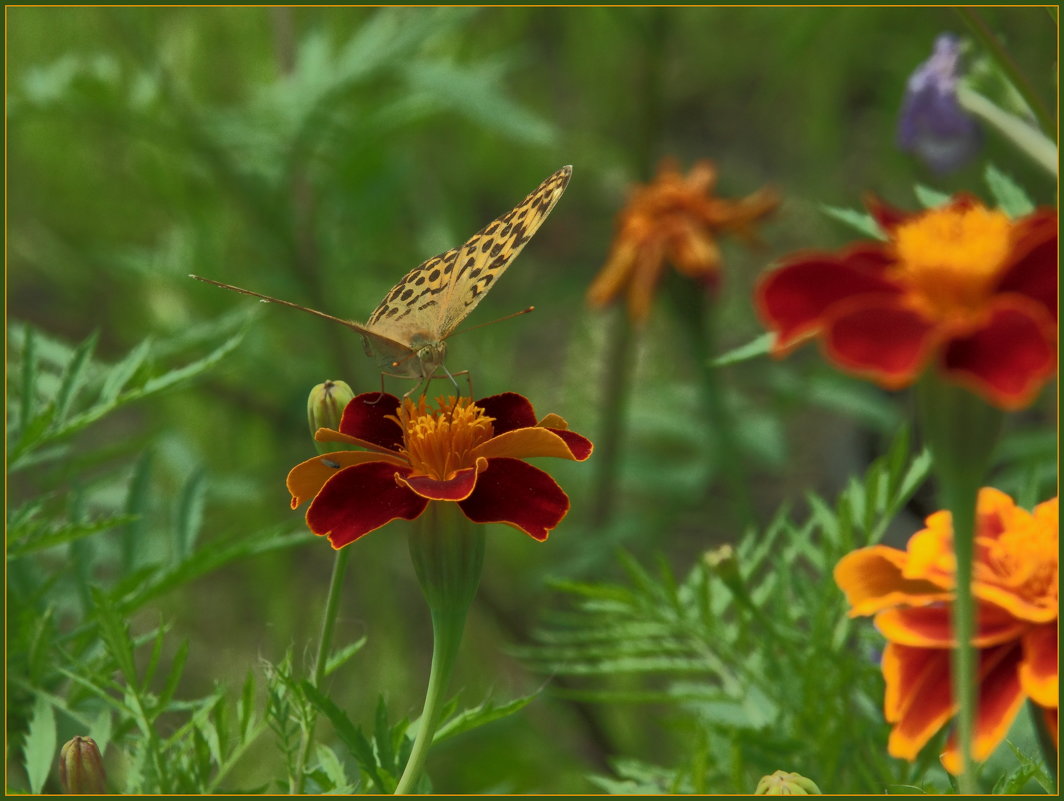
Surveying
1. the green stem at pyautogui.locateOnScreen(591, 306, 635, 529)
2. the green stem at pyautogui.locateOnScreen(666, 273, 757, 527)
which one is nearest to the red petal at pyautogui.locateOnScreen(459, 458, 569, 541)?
the green stem at pyautogui.locateOnScreen(666, 273, 757, 527)

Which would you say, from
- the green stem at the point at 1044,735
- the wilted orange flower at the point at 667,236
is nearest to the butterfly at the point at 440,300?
the green stem at the point at 1044,735

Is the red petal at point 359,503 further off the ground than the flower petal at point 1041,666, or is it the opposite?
the red petal at point 359,503

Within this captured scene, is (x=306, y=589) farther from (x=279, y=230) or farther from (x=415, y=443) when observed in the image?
(x=415, y=443)

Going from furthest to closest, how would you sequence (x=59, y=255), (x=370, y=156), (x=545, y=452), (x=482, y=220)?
(x=482, y=220), (x=59, y=255), (x=370, y=156), (x=545, y=452)

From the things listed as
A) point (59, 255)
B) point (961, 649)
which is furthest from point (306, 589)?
point (961, 649)

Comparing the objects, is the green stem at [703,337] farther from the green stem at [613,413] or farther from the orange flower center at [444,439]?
the orange flower center at [444,439]

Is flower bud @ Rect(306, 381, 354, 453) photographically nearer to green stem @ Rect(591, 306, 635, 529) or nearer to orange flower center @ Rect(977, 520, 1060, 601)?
orange flower center @ Rect(977, 520, 1060, 601)

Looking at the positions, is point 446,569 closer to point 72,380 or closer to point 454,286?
point 454,286
